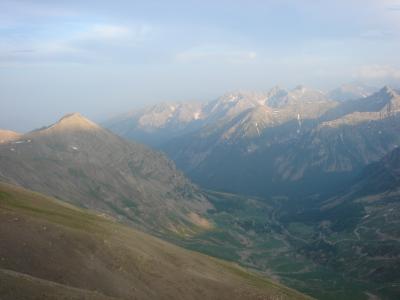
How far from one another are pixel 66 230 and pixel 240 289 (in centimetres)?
4398

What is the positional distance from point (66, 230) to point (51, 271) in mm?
19313

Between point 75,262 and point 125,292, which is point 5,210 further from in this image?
point 125,292

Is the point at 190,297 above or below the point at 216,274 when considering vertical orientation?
above

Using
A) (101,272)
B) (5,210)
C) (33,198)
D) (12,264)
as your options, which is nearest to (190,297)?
(101,272)

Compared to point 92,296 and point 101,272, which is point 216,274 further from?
point 92,296

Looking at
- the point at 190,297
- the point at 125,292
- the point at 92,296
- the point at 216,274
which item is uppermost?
the point at 92,296

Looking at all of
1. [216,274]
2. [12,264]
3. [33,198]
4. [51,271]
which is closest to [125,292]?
[51,271]

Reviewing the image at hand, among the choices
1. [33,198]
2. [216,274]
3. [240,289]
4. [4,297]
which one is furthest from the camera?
[33,198]

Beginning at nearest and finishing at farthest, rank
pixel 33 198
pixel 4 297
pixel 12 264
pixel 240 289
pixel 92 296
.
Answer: pixel 4 297 → pixel 92 296 → pixel 12 264 → pixel 240 289 → pixel 33 198

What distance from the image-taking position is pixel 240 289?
392ft

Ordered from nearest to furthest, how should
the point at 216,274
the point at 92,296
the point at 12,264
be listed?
the point at 92,296 < the point at 12,264 < the point at 216,274

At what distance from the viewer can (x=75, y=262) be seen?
97.8 m

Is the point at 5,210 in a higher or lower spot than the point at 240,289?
higher

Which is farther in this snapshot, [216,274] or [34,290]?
[216,274]
